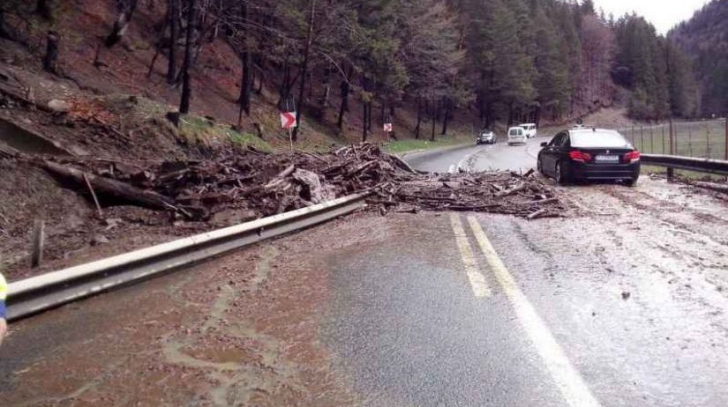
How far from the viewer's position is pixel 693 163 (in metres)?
14.9

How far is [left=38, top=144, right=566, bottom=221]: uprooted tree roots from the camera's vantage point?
912 cm

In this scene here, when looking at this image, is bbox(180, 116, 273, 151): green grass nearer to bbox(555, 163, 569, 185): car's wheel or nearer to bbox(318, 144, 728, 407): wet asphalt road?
bbox(318, 144, 728, 407): wet asphalt road

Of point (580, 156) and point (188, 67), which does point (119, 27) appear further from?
point (580, 156)

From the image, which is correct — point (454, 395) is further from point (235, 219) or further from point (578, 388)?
point (235, 219)

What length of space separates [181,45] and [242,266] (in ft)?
101

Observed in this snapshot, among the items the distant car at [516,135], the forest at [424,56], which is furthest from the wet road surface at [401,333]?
the distant car at [516,135]

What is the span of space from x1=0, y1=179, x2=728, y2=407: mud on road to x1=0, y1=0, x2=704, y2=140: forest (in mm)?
13925

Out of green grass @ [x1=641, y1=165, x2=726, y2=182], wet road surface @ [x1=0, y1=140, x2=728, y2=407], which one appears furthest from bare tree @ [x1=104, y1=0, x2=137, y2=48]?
wet road surface @ [x1=0, y1=140, x2=728, y2=407]

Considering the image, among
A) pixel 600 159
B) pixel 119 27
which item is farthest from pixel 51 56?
pixel 600 159

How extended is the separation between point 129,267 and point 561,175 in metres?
12.5

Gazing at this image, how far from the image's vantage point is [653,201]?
38.4 ft

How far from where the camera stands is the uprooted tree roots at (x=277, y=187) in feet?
29.9

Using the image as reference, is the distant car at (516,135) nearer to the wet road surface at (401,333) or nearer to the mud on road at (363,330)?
the mud on road at (363,330)

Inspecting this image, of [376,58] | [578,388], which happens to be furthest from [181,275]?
[376,58]
